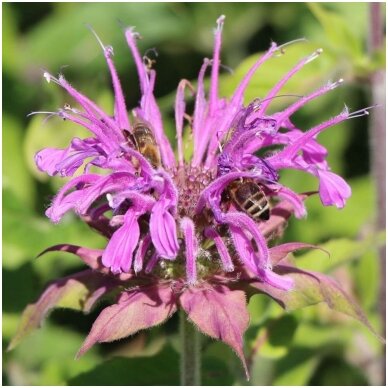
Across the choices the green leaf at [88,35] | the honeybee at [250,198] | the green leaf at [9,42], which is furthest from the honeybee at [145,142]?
the green leaf at [88,35]

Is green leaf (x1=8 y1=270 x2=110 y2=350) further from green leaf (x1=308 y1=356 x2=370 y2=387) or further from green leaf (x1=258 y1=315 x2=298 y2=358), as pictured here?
green leaf (x1=308 y1=356 x2=370 y2=387)

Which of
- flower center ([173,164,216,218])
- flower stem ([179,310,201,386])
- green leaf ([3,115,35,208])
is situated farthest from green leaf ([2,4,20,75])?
flower stem ([179,310,201,386])

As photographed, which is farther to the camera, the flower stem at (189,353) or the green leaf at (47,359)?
the green leaf at (47,359)

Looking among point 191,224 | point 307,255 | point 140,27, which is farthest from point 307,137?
point 140,27

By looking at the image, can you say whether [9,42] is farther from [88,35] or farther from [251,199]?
[251,199]

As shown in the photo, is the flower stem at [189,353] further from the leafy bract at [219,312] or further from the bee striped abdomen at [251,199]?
the bee striped abdomen at [251,199]

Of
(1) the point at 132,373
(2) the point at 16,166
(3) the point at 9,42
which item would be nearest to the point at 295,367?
(1) the point at 132,373
